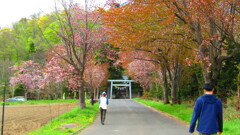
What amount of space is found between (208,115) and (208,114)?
0.02 meters

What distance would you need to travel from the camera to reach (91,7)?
2070 cm

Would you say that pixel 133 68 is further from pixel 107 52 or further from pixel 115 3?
pixel 115 3

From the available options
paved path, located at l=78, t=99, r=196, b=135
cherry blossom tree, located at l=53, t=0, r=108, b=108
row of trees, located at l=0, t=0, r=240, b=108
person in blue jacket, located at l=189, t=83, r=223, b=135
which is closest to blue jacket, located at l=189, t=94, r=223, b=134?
person in blue jacket, located at l=189, t=83, r=223, b=135

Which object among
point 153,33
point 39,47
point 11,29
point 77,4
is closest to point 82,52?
point 77,4

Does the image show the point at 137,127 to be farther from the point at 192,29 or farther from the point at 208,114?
the point at 192,29

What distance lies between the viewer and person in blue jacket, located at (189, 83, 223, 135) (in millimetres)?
5281

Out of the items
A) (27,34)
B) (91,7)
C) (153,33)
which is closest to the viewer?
(153,33)

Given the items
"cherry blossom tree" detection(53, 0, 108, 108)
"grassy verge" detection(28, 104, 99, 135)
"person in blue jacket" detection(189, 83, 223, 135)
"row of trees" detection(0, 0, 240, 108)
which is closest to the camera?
"person in blue jacket" detection(189, 83, 223, 135)

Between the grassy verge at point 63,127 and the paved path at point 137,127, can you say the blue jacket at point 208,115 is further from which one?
the grassy verge at point 63,127

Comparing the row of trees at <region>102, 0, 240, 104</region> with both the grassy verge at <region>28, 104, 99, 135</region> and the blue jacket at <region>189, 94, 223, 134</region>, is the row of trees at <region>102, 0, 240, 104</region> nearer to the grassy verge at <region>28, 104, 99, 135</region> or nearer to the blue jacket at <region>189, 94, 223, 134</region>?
the grassy verge at <region>28, 104, 99, 135</region>

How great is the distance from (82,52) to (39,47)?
1204 inches

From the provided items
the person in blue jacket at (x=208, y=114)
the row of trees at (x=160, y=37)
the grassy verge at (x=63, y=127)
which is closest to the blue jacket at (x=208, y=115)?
the person in blue jacket at (x=208, y=114)

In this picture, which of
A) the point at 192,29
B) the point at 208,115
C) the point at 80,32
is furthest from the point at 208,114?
the point at 80,32

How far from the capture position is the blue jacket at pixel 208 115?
5281 mm
